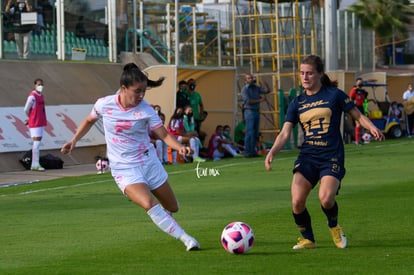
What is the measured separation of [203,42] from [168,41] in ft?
6.17

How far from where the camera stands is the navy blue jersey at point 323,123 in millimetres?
10539

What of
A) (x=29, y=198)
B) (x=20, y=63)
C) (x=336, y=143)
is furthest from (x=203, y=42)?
(x=336, y=143)

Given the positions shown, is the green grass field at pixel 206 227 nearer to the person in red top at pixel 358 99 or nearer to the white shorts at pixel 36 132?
the white shorts at pixel 36 132

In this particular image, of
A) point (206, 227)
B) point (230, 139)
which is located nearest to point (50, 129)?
point (230, 139)

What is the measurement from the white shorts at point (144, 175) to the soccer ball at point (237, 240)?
926 mm

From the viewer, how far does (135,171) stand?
10.4 m

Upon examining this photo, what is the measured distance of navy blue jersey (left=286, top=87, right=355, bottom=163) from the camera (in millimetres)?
10539

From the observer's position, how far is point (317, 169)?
34.7 ft

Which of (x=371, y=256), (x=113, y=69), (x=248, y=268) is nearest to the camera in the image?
(x=248, y=268)

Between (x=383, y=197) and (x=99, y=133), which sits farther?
(x=99, y=133)

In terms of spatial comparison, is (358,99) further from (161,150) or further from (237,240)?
(237,240)

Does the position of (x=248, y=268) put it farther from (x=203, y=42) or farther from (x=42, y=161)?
(x=203, y=42)

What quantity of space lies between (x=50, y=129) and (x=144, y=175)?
1682 centimetres

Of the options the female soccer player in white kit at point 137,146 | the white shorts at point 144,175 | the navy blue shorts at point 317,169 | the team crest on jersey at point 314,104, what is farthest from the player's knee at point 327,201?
the white shorts at point 144,175
